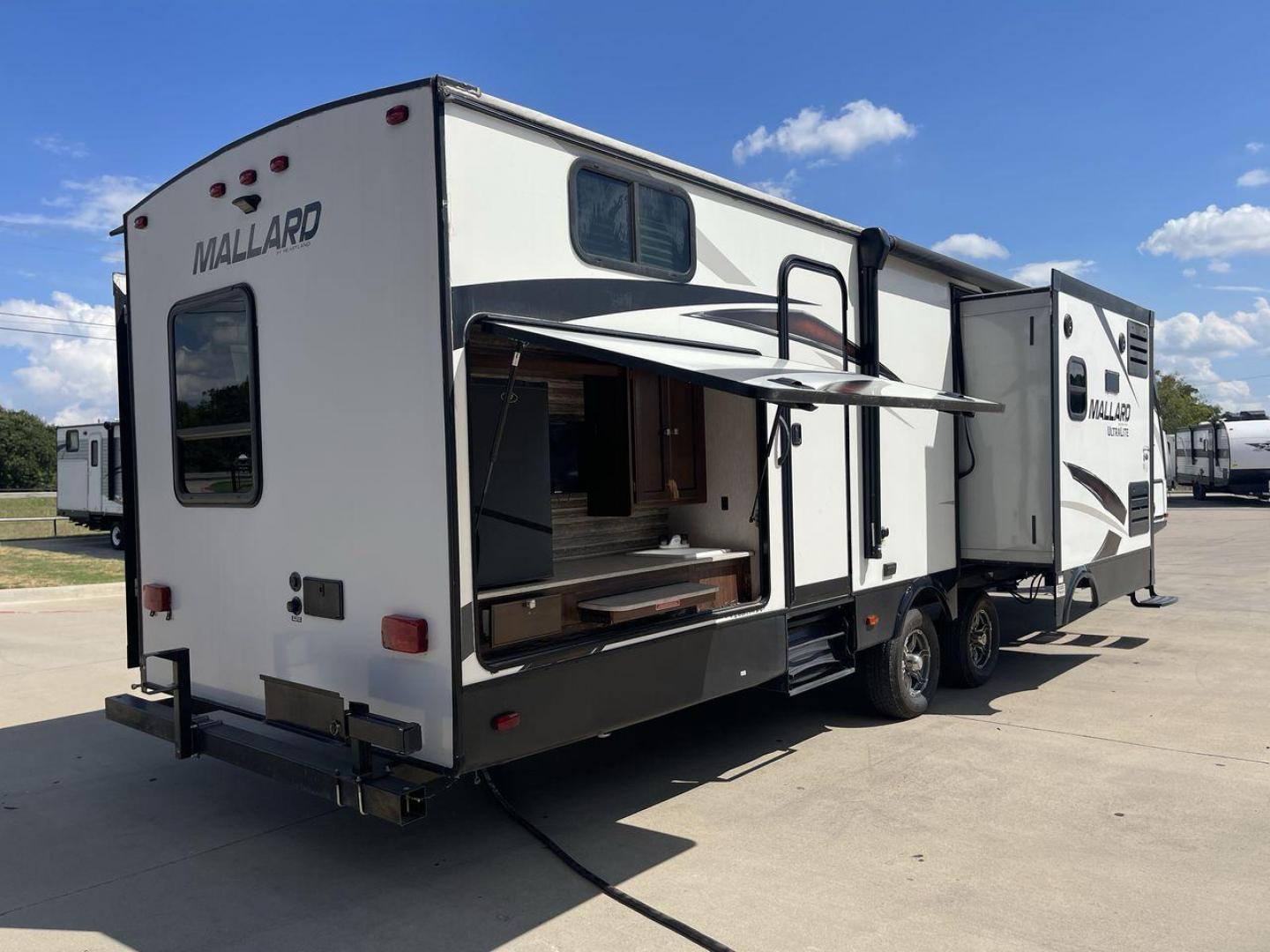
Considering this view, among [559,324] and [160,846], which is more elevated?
[559,324]

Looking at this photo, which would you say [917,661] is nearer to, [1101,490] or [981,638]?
[981,638]

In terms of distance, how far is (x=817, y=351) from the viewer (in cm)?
575

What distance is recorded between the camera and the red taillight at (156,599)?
198 inches

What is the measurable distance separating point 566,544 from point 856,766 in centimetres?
201

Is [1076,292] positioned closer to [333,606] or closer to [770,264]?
[770,264]

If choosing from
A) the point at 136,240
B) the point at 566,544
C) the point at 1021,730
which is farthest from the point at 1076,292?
the point at 136,240

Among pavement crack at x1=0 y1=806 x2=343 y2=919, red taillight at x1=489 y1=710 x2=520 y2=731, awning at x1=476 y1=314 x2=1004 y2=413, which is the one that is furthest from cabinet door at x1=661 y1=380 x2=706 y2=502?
pavement crack at x1=0 y1=806 x2=343 y2=919

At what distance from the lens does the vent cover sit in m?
8.12

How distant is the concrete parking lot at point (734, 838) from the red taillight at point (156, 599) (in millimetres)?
1019

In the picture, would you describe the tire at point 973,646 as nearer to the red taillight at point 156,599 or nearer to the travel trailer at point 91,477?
the red taillight at point 156,599

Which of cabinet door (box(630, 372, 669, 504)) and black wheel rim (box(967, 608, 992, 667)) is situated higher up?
cabinet door (box(630, 372, 669, 504))

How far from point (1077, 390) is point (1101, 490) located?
0.86m

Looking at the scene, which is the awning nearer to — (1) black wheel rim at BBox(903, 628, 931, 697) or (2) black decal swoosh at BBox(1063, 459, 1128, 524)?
(1) black wheel rim at BBox(903, 628, 931, 697)

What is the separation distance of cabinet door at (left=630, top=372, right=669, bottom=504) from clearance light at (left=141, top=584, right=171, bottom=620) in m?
2.40
